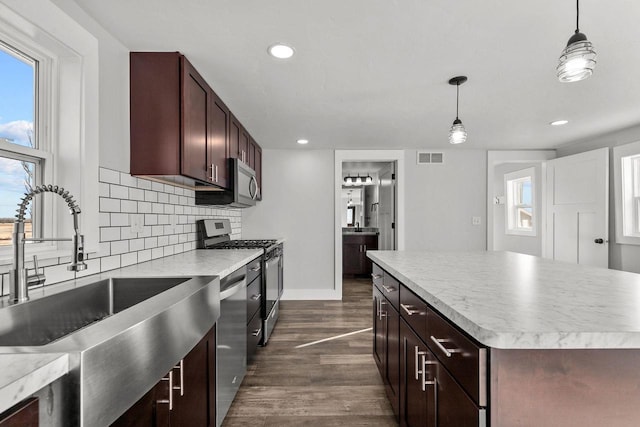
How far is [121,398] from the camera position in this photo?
30.3 inches

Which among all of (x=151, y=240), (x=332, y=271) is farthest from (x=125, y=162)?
(x=332, y=271)

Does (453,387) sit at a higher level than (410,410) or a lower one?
higher

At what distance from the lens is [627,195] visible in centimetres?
351

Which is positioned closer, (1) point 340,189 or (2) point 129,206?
(2) point 129,206

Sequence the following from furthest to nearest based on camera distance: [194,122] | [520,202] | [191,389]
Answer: [520,202]
[194,122]
[191,389]

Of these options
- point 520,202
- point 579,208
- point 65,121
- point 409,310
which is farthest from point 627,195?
point 65,121

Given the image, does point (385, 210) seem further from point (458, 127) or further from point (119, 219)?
point (119, 219)

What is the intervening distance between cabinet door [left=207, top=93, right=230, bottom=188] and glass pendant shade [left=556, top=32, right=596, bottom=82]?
7.00 ft

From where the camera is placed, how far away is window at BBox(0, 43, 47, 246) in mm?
1225

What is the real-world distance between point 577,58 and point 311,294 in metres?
3.94

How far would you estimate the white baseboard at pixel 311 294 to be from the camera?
4488 mm

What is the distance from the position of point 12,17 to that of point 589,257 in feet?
18.0

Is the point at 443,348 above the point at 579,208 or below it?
below

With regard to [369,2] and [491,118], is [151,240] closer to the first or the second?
[369,2]
